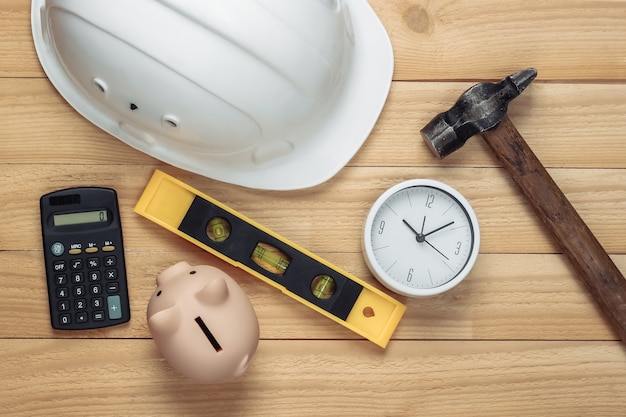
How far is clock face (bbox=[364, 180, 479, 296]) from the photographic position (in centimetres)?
89

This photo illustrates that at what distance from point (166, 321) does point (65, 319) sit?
199 mm

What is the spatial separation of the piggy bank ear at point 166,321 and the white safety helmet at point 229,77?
7.3 inches

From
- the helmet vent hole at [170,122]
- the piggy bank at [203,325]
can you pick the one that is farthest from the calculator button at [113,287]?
the helmet vent hole at [170,122]

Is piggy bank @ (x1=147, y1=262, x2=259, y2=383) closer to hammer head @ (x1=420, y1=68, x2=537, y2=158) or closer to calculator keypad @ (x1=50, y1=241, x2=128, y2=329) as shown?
calculator keypad @ (x1=50, y1=241, x2=128, y2=329)

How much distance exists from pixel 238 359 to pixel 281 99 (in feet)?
0.89

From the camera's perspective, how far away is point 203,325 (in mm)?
775

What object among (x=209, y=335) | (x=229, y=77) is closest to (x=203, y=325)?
(x=209, y=335)

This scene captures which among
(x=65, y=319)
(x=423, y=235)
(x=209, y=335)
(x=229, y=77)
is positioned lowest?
(x=65, y=319)

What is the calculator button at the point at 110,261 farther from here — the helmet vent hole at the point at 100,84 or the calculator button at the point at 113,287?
the helmet vent hole at the point at 100,84

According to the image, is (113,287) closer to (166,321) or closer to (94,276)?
(94,276)

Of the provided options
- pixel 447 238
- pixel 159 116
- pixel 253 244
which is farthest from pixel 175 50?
pixel 447 238

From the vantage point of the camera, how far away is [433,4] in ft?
3.02

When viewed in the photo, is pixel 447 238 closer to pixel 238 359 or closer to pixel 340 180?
pixel 340 180

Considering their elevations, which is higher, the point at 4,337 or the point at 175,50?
the point at 175,50
